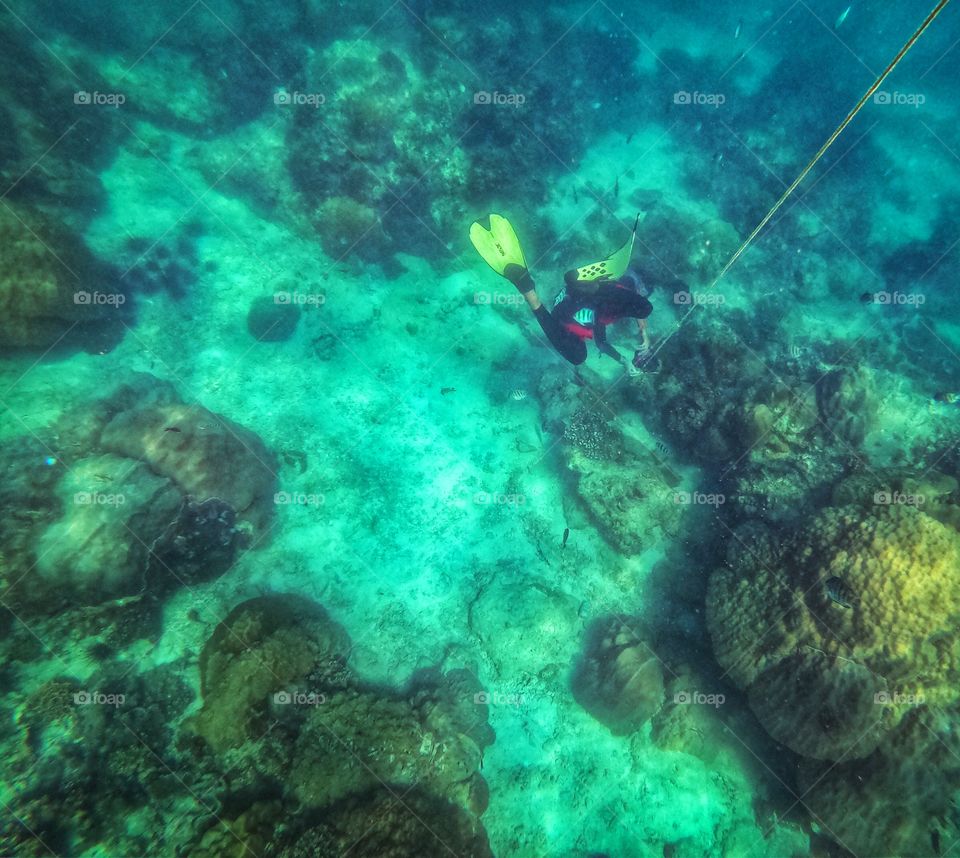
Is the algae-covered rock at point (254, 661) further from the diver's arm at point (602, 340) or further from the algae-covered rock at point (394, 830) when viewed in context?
the diver's arm at point (602, 340)

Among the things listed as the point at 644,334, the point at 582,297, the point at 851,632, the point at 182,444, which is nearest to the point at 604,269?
the point at 582,297

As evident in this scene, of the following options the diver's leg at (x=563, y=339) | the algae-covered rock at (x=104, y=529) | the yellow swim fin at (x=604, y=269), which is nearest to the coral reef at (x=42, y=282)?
the algae-covered rock at (x=104, y=529)

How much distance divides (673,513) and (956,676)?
336 cm

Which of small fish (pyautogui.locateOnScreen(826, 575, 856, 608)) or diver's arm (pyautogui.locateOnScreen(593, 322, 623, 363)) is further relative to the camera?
diver's arm (pyautogui.locateOnScreen(593, 322, 623, 363))

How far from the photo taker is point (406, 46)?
Result: 10469 millimetres

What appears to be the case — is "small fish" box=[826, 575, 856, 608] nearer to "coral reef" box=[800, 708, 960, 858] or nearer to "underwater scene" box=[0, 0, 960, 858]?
"underwater scene" box=[0, 0, 960, 858]

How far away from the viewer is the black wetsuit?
706cm

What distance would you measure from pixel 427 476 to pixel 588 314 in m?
3.76

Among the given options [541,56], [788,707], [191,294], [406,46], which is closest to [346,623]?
A: [788,707]

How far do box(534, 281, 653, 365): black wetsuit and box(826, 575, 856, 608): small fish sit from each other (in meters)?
4.23

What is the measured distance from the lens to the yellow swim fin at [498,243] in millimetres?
8023

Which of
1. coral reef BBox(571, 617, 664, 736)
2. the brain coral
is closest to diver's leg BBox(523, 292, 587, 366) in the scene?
the brain coral

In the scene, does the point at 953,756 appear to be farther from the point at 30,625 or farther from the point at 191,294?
the point at 191,294

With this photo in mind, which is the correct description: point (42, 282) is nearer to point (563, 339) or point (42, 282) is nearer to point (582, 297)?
point (563, 339)
